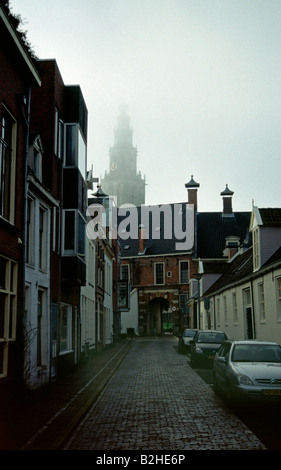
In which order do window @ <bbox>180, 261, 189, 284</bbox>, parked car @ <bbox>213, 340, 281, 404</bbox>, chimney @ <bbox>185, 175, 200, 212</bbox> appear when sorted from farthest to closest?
window @ <bbox>180, 261, 189, 284</bbox>
chimney @ <bbox>185, 175, 200, 212</bbox>
parked car @ <bbox>213, 340, 281, 404</bbox>

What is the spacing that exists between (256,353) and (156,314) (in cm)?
5792

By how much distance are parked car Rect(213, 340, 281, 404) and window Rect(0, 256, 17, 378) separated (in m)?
4.84

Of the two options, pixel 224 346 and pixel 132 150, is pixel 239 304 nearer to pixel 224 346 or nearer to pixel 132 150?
pixel 224 346

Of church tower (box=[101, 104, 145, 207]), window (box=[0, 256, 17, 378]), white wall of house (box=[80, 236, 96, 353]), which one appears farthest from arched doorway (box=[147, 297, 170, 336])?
church tower (box=[101, 104, 145, 207])

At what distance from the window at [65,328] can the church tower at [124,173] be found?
106397mm

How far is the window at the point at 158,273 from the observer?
68.4m

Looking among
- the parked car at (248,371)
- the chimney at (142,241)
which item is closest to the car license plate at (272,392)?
the parked car at (248,371)

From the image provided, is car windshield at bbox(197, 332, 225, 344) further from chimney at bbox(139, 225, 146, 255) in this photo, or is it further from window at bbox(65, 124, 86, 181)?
chimney at bbox(139, 225, 146, 255)

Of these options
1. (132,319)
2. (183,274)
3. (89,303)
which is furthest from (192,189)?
(89,303)

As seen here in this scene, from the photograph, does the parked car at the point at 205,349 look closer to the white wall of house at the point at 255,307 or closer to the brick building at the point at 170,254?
the white wall of house at the point at 255,307

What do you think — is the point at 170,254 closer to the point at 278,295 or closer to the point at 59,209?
the point at 278,295

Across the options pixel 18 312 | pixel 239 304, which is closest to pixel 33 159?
pixel 18 312

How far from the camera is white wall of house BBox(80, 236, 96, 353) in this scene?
81.1 feet

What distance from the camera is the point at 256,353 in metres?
13.2
